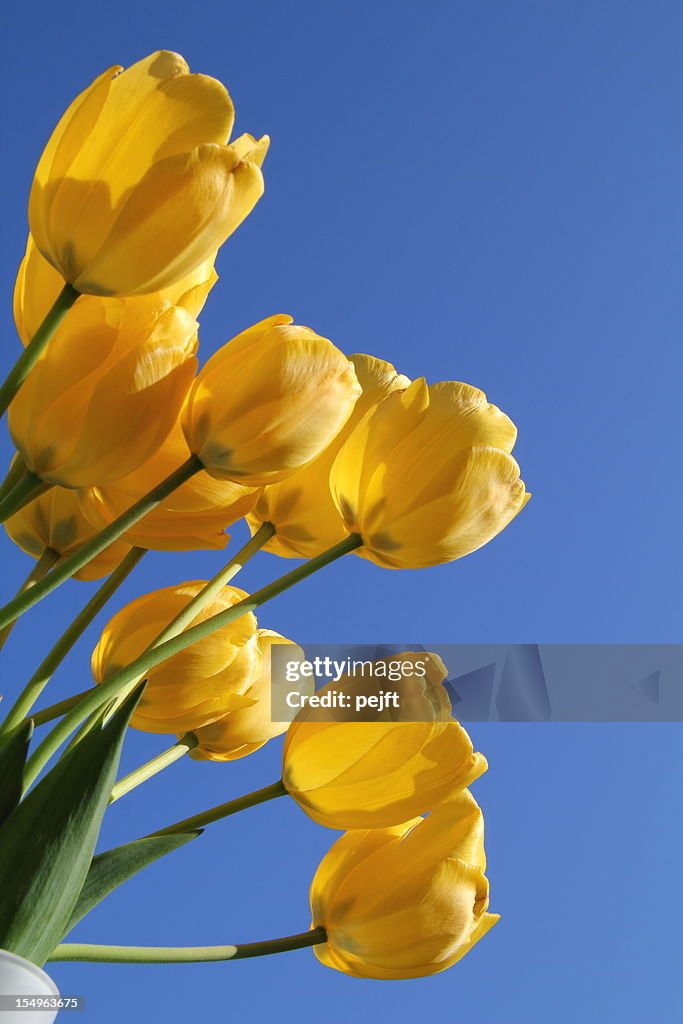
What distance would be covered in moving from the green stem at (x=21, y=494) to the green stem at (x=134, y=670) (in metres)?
0.02

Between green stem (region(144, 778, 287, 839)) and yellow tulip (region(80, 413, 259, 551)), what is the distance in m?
0.08

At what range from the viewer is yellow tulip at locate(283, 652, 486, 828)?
320 millimetres

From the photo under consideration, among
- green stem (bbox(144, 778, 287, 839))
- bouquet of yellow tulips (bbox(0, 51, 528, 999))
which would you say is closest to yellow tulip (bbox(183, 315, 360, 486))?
bouquet of yellow tulips (bbox(0, 51, 528, 999))

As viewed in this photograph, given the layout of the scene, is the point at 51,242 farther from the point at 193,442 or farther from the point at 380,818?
the point at 380,818

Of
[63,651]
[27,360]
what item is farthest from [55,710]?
[27,360]

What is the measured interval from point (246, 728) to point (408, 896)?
0.09 metres

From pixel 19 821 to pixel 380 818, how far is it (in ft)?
0.38

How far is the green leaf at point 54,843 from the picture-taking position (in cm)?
25

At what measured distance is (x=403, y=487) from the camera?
1.06 ft

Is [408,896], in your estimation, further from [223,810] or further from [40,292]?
[40,292]

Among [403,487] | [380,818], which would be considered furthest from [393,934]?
[403,487]

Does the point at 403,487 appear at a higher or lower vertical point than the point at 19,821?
higher

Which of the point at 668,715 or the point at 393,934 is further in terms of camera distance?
the point at 668,715

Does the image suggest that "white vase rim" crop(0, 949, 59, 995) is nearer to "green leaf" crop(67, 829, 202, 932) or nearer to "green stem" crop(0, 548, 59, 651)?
"green leaf" crop(67, 829, 202, 932)
